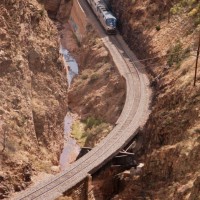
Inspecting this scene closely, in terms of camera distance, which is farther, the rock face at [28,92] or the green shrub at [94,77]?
the green shrub at [94,77]

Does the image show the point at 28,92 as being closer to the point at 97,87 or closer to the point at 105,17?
the point at 97,87

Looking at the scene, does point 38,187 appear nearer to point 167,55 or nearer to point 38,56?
point 38,56

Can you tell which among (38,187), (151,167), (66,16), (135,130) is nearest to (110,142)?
(135,130)

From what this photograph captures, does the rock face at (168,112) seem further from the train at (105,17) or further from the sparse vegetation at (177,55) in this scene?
the train at (105,17)

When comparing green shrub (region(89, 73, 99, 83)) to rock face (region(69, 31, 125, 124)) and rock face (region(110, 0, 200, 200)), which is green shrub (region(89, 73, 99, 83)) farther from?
rock face (region(110, 0, 200, 200))

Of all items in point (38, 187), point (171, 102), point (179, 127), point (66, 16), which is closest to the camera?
point (38, 187)

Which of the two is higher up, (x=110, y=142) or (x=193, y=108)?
(x=193, y=108)

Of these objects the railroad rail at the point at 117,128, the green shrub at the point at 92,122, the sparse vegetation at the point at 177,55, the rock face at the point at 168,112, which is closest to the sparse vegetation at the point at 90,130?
the green shrub at the point at 92,122
